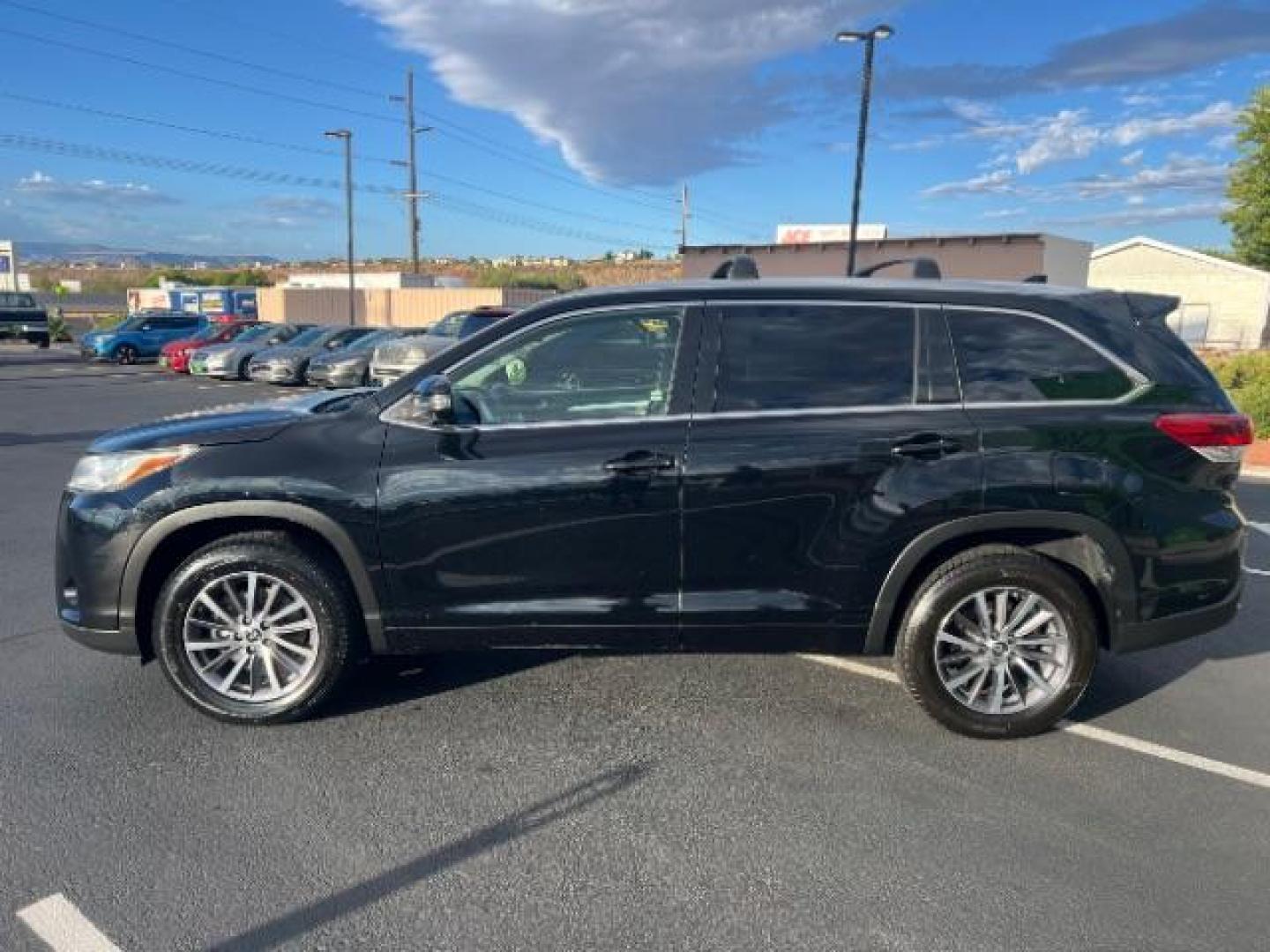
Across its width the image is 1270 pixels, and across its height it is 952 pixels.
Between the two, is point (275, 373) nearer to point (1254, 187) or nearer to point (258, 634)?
point (258, 634)

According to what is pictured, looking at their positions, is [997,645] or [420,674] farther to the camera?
[420,674]

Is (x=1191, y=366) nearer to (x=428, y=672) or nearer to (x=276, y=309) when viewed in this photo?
(x=428, y=672)

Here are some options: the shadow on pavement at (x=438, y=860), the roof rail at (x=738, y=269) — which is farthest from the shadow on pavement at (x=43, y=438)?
the shadow on pavement at (x=438, y=860)

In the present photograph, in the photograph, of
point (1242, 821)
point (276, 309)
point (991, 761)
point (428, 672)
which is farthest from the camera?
point (276, 309)

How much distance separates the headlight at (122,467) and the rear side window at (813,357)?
7.18ft

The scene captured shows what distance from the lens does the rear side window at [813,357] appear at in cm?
348

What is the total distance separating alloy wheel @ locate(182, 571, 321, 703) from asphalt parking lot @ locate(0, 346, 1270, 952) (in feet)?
0.64

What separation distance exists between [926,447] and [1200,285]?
4567 cm

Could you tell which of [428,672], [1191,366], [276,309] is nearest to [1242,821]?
[1191,366]

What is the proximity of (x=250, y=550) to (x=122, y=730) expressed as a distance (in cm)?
92

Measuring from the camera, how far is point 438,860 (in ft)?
8.99

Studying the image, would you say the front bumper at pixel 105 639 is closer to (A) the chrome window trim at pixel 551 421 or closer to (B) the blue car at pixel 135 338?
(A) the chrome window trim at pixel 551 421

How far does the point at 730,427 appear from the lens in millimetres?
3426

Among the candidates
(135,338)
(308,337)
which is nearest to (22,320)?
(135,338)
